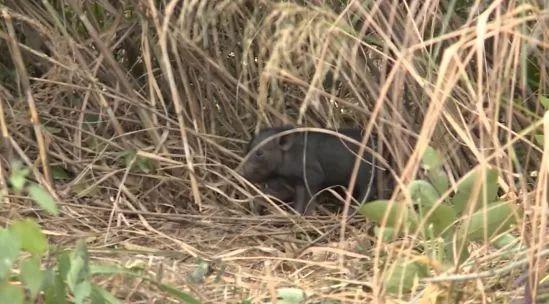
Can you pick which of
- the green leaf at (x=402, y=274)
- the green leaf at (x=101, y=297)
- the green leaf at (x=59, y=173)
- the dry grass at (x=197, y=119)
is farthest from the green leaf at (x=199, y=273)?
the green leaf at (x=59, y=173)

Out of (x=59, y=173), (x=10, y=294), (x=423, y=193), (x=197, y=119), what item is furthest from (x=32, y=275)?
(x=197, y=119)

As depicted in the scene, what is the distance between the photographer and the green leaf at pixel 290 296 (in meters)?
2.80

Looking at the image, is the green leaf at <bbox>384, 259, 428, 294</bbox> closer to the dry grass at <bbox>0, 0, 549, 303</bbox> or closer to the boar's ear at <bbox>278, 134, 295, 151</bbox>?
the dry grass at <bbox>0, 0, 549, 303</bbox>

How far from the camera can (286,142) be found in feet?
13.8

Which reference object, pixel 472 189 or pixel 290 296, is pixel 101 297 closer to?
pixel 290 296

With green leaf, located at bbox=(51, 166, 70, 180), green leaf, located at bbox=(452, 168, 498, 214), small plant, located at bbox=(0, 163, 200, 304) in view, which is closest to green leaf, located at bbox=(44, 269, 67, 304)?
small plant, located at bbox=(0, 163, 200, 304)

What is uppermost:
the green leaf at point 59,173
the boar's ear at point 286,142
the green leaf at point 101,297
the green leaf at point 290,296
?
the green leaf at point 101,297

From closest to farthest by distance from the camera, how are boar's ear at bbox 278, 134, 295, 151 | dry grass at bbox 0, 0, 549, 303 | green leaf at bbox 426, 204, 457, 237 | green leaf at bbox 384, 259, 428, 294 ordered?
green leaf at bbox 384, 259, 428, 294, green leaf at bbox 426, 204, 457, 237, dry grass at bbox 0, 0, 549, 303, boar's ear at bbox 278, 134, 295, 151

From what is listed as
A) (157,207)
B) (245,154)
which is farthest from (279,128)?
(157,207)

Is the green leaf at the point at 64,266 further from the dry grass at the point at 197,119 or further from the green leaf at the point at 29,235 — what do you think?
the dry grass at the point at 197,119

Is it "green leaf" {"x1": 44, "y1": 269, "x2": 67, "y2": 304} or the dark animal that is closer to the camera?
"green leaf" {"x1": 44, "y1": 269, "x2": 67, "y2": 304}

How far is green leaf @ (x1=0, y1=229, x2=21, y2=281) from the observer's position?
2299 mm

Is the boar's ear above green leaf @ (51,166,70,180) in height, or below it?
above

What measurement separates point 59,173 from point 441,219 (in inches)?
75.8
